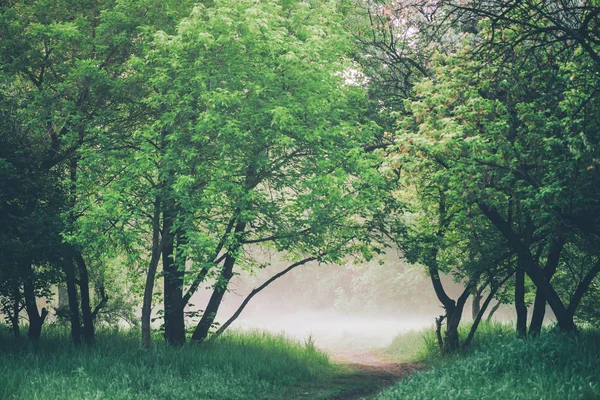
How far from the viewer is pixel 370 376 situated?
1359cm

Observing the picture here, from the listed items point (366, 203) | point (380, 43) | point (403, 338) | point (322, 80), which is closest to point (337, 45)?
point (322, 80)

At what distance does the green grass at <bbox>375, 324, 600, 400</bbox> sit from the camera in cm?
685

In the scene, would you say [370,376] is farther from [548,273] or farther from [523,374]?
[523,374]

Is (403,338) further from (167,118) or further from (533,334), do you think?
(167,118)

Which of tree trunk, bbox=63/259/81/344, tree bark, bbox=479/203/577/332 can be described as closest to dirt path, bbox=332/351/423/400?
tree bark, bbox=479/203/577/332

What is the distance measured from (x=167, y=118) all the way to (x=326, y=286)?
57.0 meters

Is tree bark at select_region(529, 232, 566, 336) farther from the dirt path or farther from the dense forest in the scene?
the dirt path

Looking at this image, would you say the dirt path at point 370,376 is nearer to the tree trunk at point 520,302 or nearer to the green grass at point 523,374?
the green grass at point 523,374

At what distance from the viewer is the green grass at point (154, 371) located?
28.1 ft

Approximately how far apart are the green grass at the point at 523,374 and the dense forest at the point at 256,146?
0.21 meters

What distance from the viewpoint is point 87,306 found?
13359 millimetres

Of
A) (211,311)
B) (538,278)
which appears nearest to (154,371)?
(211,311)

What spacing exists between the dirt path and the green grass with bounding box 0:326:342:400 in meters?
0.44

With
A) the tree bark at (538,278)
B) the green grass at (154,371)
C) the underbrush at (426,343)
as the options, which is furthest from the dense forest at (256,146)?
the underbrush at (426,343)
